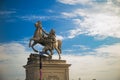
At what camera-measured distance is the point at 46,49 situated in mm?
13312

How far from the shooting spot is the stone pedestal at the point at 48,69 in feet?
42.5

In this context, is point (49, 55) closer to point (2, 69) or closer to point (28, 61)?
point (28, 61)

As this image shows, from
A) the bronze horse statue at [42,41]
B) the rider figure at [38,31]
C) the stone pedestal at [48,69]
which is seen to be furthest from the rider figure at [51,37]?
the stone pedestal at [48,69]

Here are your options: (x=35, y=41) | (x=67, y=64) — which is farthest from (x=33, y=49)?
(x=67, y=64)

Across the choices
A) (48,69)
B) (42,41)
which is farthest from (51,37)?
(48,69)

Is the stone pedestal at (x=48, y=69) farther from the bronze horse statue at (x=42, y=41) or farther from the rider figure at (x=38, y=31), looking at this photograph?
the rider figure at (x=38, y=31)

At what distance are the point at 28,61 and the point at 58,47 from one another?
1.08 meters

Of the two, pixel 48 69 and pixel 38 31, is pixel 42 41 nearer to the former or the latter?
pixel 38 31

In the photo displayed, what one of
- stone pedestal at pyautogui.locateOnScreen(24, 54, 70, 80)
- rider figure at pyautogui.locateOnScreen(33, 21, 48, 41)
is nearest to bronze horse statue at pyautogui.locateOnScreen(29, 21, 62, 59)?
rider figure at pyautogui.locateOnScreen(33, 21, 48, 41)

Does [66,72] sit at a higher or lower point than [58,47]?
lower

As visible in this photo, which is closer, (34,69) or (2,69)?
(34,69)

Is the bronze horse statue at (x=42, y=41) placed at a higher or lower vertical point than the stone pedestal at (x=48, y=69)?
higher

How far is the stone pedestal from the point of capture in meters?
13.0

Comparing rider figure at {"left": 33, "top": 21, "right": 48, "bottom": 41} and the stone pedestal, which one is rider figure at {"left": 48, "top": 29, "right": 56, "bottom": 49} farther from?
the stone pedestal
